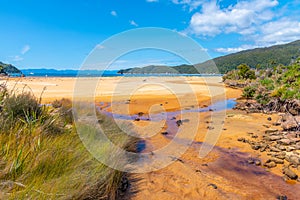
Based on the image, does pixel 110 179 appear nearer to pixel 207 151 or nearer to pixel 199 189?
pixel 199 189

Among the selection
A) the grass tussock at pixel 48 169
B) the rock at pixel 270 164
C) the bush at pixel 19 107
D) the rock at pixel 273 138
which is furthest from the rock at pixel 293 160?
the bush at pixel 19 107

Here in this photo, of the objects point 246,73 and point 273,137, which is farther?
point 246,73

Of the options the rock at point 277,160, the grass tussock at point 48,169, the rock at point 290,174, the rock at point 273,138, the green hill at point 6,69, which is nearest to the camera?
the grass tussock at point 48,169

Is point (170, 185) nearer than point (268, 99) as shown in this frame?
Yes

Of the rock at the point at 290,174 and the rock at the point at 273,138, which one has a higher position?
the rock at the point at 273,138

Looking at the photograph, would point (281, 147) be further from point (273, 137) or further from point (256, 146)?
point (273, 137)

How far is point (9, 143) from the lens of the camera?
3.18m

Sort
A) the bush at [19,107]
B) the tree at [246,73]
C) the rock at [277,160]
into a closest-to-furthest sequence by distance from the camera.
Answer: the bush at [19,107] < the rock at [277,160] < the tree at [246,73]

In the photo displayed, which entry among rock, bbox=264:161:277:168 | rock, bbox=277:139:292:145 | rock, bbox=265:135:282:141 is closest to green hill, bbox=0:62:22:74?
rock, bbox=264:161:277:168

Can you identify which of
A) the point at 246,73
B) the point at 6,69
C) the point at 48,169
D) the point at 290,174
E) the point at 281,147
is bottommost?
the point at 290,174

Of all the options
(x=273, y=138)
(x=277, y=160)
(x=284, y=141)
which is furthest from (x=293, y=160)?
(x=273, y=138)

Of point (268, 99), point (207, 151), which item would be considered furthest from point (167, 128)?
point (268, 99)

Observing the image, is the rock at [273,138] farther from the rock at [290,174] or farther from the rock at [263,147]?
the rock at [290,174]

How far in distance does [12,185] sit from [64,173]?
86cm
